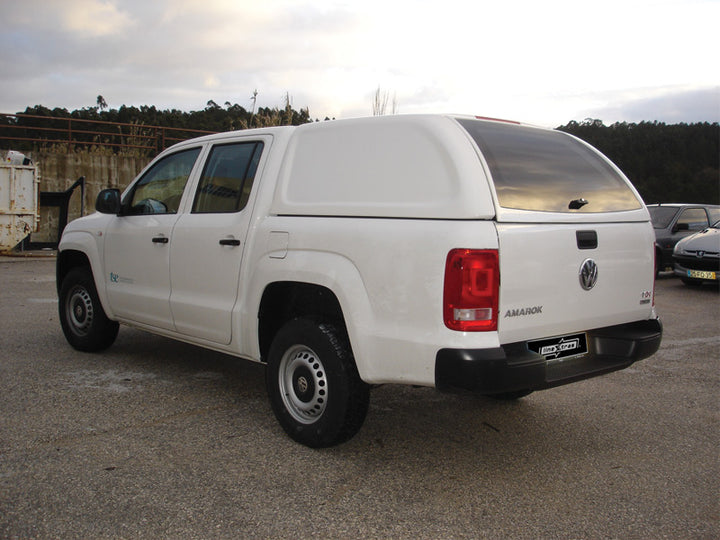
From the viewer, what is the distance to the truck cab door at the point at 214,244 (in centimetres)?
432

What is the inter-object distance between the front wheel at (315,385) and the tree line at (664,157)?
110 ft

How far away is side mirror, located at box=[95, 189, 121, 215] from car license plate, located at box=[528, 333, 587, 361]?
364cm

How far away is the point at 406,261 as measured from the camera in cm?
328

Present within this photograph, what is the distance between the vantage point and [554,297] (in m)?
3.38

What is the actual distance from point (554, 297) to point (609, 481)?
1029 mm

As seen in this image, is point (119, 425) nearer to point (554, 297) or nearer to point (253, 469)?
point (253, 469)

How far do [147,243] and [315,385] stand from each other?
210cm

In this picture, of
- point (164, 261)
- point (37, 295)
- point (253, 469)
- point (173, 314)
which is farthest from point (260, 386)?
point (37, 295)

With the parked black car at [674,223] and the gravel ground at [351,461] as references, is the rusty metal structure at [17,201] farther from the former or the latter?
the parked black car at [674,223]

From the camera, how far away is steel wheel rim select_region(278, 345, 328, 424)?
3.78 metres

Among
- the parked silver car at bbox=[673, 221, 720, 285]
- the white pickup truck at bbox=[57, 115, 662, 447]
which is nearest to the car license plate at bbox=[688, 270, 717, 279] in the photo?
the parked silver car at bbox=[673, 221, 720, 285]

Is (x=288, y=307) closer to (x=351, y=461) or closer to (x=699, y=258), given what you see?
(x=351, y=461)

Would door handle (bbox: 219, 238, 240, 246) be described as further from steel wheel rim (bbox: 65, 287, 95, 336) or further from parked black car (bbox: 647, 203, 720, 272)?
parked black car (bbox: 647, 203, 720, 272)

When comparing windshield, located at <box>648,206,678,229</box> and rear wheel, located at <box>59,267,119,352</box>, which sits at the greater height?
windshield, located at <box>648,206,678,229</box>
